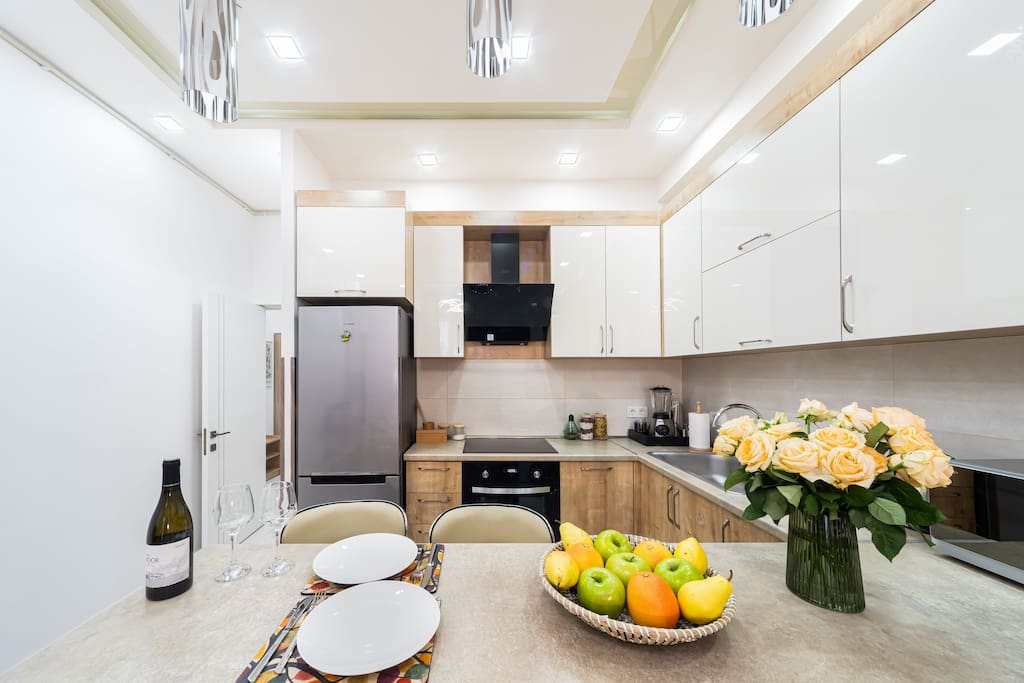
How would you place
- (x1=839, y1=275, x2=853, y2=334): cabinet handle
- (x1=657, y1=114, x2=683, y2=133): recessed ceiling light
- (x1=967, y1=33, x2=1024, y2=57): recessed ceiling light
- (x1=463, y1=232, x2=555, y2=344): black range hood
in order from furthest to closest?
(x1=463, y1=232, x2=555, y2=344): black range hood
(x1=657, y1=114, x2=683, y2=133): recessed ceiling light
(x1=839, y1=275, x2=853, y2=334): cabinet handle
(x1=967, y1=33, x2=1024, y2=57): recessed ceiling light

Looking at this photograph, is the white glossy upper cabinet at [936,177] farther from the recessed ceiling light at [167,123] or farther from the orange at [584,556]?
the recessed ceiling light at [167,123]

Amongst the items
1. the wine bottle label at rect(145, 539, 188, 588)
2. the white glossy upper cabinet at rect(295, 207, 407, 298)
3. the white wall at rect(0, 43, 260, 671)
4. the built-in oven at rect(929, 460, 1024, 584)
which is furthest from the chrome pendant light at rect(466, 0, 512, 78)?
the white wall at rect(0, 43, 260, 671)

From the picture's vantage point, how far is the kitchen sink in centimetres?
236

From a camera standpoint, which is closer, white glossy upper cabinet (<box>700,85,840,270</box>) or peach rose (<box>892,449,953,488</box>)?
peach rose (<box>892,449,953,488</box>)

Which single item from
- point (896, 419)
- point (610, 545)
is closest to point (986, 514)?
point (896, 419)

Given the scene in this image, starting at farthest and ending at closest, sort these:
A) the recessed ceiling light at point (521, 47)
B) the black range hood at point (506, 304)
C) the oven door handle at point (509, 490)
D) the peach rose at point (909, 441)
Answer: the black range hood at point (506, 304) → the oven door handle at point (509, 490) → the recessed ceiling light at point (521, 47) → the peach rose at point (909, 441)

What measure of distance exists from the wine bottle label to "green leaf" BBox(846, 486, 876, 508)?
139cm

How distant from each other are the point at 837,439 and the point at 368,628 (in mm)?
935

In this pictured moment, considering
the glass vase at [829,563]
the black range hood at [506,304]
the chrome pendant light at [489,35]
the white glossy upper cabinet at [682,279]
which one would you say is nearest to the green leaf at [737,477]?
the glass vase at [829,563]

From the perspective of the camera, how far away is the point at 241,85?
2.07 meters

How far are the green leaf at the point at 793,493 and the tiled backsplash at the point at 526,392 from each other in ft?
7.45

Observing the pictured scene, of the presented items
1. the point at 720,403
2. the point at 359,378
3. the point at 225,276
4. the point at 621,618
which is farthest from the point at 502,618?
the point at 225,276

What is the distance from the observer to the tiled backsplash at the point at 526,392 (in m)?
3.03

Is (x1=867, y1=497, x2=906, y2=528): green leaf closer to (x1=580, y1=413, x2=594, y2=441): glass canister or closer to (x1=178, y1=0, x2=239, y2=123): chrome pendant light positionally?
(x1=178, y1=0, x2=239, y2=123): chrome pendant light
